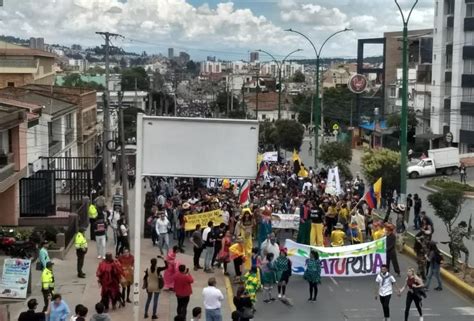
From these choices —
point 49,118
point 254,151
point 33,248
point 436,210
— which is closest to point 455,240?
point 436,210

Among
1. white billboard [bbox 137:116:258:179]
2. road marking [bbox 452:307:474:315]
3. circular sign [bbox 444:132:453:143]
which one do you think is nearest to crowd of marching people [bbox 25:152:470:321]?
road marking [bbox 452:307:474:315]

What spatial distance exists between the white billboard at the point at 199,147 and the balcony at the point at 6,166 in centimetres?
1387

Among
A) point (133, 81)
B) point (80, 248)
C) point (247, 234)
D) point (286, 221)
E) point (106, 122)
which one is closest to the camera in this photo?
point (80, 248)

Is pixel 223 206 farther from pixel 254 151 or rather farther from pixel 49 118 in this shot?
pixel 49 118

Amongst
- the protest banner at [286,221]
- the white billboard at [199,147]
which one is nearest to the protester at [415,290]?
the white billboard at [199,147]

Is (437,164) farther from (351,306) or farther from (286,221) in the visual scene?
(351,306)

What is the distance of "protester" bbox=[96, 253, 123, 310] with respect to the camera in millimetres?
16438

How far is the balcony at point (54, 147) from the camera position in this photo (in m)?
40.9

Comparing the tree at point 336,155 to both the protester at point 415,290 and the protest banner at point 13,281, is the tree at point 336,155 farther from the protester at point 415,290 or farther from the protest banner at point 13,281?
the protest banner at point 13,281

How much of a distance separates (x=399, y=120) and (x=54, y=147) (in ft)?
161

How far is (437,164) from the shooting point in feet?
179

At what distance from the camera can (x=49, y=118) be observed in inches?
1598

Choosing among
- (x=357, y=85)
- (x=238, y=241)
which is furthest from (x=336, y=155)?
(x=357, y=85)

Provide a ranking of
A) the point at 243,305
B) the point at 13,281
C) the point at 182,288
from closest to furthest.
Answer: the point at 243,305
the point at 182,288
the point at 13,281
